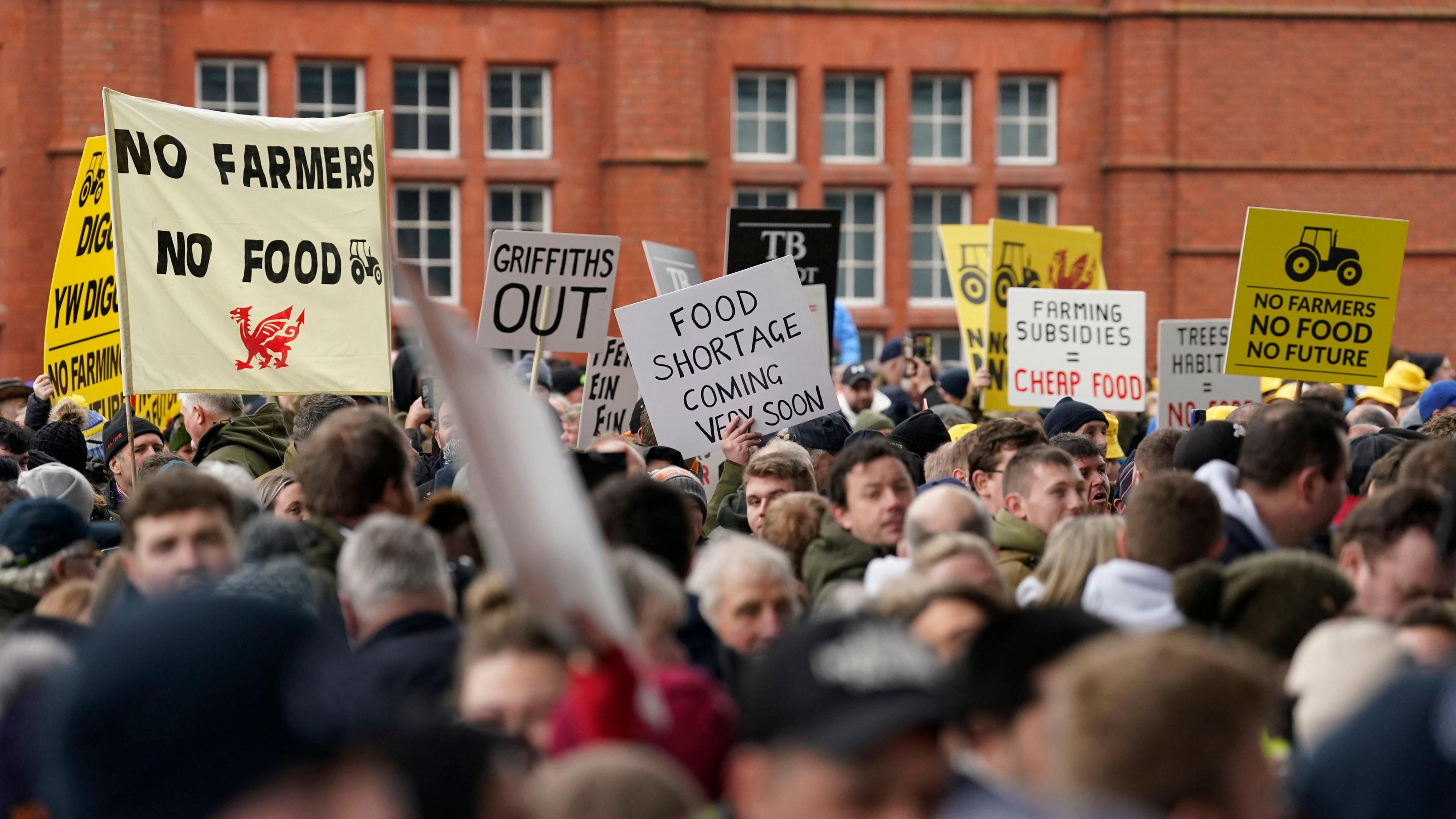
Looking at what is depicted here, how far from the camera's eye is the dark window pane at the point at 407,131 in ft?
87.2

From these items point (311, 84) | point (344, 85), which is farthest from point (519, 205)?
point (311, 84)

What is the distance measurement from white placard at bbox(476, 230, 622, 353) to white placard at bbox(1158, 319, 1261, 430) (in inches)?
172

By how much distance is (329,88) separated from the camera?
26297mm

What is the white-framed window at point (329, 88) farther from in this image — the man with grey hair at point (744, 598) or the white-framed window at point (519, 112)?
the man with grey hair at point (744, 598)

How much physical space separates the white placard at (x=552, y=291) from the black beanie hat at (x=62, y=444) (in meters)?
2.25

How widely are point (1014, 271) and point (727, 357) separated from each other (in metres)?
6.08

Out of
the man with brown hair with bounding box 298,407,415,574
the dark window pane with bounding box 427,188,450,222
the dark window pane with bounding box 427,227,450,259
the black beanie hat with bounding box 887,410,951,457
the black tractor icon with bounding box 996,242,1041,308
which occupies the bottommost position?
the black beanie hat with bounding box 887,410,951,457

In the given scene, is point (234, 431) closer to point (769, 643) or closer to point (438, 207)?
point (769, 643)

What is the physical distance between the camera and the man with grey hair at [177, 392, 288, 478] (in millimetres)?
9078

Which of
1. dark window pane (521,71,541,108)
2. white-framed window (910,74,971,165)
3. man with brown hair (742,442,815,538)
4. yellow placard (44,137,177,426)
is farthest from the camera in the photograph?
white-framed window (910,74,971,165)

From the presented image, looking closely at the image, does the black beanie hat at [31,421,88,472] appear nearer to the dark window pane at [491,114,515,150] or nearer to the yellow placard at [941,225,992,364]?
the yellow placard at [941,225,992,364]

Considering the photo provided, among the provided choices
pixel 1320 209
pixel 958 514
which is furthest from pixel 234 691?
pixel 1320 209

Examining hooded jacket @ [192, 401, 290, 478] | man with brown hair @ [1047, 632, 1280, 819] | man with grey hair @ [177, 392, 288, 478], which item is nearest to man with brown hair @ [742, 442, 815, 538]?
man with grey hair @ [177, 392, 288, 478]

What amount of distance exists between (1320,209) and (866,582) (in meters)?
23.7
